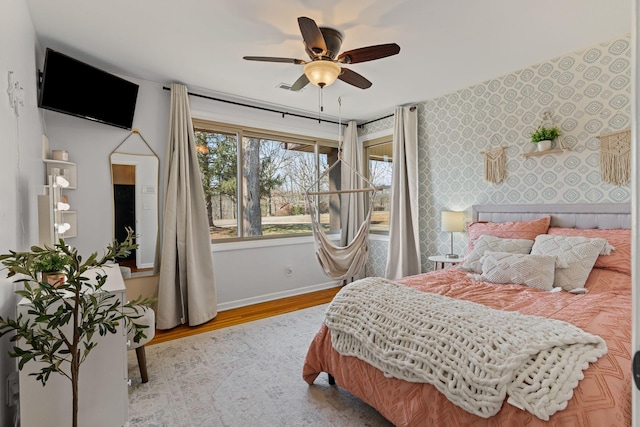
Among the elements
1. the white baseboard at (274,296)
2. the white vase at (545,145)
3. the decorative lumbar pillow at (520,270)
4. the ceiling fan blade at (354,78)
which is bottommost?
the white baseboard at (274,296)

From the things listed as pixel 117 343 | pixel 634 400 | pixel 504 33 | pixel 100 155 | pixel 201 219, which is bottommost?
pixel 117 343

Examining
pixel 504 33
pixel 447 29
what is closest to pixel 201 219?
pixel 447 29

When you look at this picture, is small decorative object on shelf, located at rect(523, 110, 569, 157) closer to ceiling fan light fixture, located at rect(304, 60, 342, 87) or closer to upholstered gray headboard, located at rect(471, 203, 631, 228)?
upholstered gray headboard, located at rect(471, 203, 631, 228)

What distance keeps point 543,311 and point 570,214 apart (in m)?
1.49

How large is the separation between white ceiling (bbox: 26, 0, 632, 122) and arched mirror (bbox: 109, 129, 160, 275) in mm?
717

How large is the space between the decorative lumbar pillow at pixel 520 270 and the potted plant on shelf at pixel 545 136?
43.6 inches

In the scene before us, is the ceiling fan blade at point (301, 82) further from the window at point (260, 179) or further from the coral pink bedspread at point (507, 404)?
the coral pink bedspread at point (507, 404)

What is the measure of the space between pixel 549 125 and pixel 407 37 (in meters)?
1.54

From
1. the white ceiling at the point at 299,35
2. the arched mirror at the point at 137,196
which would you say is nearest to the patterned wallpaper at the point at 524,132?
the white ceiling at the point at 299,35

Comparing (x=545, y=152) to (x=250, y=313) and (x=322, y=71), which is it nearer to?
(x=322, y=71)

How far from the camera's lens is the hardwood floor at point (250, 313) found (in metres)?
3.00

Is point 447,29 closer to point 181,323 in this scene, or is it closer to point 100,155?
point 100,155

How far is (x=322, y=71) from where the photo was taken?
217cm

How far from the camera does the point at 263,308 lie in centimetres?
369
